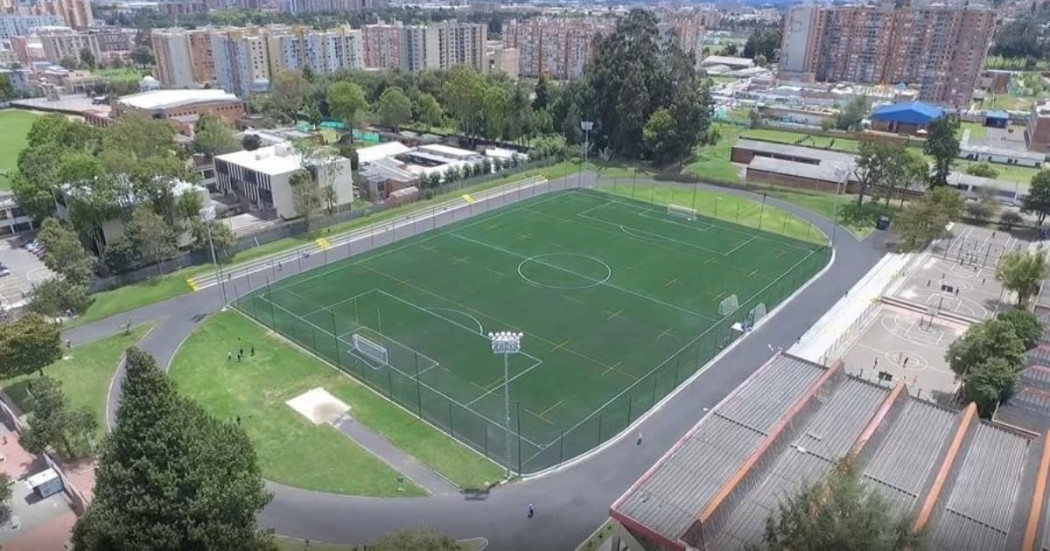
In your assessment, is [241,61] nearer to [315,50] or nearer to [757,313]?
[315,50]

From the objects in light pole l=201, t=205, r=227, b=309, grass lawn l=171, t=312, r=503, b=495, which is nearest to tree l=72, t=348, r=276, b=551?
grass lawn l=171, t=312, r=503, b=495

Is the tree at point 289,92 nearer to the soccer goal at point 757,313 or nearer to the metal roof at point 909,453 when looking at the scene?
the soccer goal at point 757,313

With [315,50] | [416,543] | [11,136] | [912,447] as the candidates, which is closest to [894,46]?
[315,50]

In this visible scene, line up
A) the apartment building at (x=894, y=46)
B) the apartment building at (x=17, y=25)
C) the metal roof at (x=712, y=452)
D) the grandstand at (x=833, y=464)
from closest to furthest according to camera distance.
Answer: the grandstand at (x=833, y=464)
the metal roof at (x=712, y=452)
the apartment building at (x=894, y=46)
the apartment building at (x=17, y=25)

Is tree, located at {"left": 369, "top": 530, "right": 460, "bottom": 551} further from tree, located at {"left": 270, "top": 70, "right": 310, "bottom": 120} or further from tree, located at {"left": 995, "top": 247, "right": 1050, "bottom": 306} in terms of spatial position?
tree, located at {"left": 270, "top": 70, "right": 310, "bottom": 120}

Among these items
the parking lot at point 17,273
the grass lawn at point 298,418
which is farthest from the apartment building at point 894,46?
the parking lot at point 17,273

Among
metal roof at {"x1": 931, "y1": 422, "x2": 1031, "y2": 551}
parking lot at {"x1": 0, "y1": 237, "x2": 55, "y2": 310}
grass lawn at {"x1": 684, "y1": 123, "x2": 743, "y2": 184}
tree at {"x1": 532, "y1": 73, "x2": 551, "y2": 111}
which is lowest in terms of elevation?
parking lot at {"x1": 0, "y1": 237, "x2": 55, "y2": 310}
